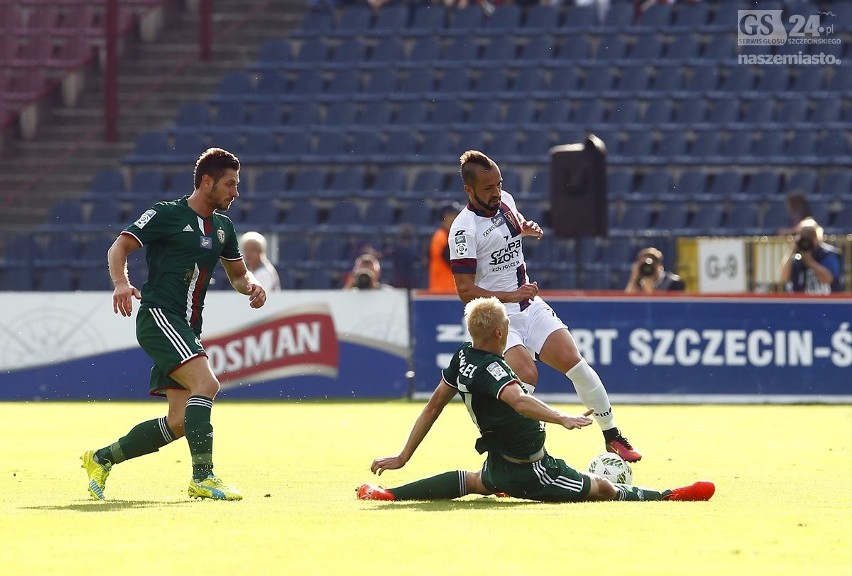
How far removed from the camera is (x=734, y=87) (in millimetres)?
27516

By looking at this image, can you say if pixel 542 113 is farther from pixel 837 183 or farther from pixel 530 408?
pixel 530 408

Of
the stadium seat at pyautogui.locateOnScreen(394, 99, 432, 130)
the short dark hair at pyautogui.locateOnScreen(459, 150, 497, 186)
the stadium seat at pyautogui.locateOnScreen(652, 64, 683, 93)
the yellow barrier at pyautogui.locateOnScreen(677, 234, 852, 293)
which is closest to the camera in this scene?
the short dark hair at pyautogui.locateOnScreen(459, 150, 497, 186)

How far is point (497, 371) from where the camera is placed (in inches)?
346

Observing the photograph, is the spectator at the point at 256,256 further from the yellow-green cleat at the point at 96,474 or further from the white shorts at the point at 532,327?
the yellow-green cleat at the point at 96,474

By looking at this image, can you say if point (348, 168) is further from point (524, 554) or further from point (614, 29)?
point (524, 554)

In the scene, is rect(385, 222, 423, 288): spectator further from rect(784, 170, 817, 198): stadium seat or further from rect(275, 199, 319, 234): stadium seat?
rect(784, 170, 817, 198): stadium seat

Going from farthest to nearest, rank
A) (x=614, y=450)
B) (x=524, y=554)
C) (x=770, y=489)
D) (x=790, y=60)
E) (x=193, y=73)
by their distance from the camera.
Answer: (x=193, y=73) < (x=790, y=60) < (x=614, y=450) < (x=770, y=489) < (x=524, y=554)

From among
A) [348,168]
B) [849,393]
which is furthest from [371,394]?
[348,168]

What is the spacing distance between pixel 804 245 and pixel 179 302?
1222 centimetres

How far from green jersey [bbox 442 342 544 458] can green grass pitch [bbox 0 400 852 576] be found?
352mm

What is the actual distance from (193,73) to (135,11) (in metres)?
2.04

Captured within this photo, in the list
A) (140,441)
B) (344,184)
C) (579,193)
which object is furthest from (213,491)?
(344,184)

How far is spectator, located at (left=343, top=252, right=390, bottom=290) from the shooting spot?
20953 millimetres

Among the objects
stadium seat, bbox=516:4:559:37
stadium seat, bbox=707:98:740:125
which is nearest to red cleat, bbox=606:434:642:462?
stadium seat, bbox=707:98:740:125
